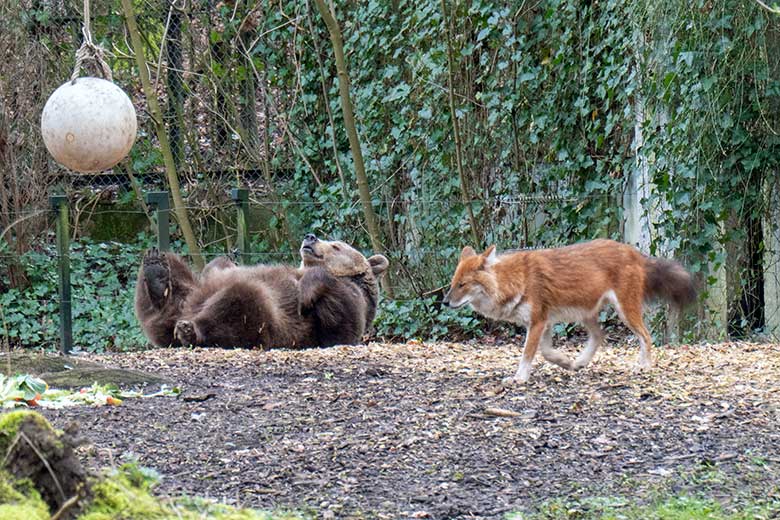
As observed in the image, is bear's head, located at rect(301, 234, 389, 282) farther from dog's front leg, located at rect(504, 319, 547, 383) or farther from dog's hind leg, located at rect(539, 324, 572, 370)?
dog's front leg, located at rect(504, 319, 547, 383)

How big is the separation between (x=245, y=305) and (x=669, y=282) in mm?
3405

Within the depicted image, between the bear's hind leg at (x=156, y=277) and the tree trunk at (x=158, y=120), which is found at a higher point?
the tree trunk at (x=158, y=120)

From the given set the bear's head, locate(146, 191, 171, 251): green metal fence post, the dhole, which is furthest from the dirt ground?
locate(146, 191, 171, 251): green metal fence post

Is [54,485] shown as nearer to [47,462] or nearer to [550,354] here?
[47,462]

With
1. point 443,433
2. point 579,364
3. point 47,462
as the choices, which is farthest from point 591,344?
point 47,462

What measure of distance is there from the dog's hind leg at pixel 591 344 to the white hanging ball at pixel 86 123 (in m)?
3.24

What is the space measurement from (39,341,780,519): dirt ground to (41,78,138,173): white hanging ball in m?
1.46

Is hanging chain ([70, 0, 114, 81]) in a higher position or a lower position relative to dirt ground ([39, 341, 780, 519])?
higher

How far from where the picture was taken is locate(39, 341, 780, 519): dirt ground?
4.42m

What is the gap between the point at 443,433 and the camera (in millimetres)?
5289

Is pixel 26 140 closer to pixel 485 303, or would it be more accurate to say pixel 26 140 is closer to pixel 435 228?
pixel 435 228

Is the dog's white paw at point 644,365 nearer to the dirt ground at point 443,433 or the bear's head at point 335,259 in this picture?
the dirt ground at point 443,433

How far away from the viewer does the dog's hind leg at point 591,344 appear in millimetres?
7215

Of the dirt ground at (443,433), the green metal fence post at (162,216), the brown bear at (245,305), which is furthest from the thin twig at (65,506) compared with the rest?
the green metal fence post at (162,216)
